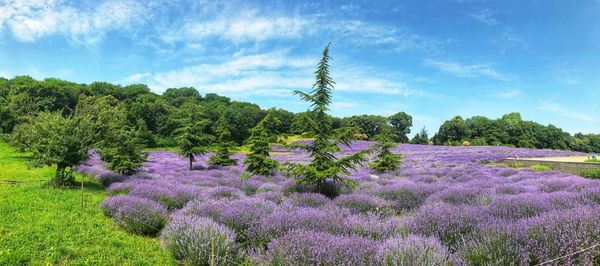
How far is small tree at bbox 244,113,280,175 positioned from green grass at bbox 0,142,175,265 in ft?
21.7

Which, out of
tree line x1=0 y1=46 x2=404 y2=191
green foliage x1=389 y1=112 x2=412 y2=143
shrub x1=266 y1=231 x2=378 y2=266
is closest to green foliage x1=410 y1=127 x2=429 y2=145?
green foliage x1=389 y1=112 x2=412 y2=143

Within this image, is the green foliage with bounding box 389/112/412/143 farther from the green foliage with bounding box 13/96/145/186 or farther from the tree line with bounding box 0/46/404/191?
the green foliage with bounding box 13/96/145/186

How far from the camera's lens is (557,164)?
20.6m

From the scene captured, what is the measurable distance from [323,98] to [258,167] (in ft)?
20.8

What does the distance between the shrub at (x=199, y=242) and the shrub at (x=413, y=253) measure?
7.10ft

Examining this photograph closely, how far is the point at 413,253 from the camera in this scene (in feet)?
13.3

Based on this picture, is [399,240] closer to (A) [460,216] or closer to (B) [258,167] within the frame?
(A) [460,216]

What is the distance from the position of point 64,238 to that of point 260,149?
31.7ft

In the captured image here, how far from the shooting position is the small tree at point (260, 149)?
15.2m

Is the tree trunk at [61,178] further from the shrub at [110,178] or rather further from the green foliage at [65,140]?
the shrub at [110,178]

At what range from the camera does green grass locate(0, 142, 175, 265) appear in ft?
17.5

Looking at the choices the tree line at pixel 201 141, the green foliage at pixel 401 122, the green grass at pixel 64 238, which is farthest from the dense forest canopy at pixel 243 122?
the green grass at pixel 64 238

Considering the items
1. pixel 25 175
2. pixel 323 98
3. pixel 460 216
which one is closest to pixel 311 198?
pixel 323 98

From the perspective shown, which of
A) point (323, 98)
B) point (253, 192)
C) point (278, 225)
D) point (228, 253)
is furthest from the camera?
point (253, 192)
